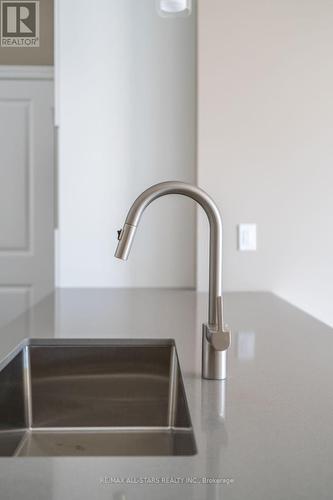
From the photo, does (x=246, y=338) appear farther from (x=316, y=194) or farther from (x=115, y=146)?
(x=115, y=146)

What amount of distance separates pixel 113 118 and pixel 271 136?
63cm

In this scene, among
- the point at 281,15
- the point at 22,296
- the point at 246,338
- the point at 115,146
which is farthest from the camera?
the point at 22,296

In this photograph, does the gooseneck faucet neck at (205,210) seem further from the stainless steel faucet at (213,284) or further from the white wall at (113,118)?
the white wall at (113,118)

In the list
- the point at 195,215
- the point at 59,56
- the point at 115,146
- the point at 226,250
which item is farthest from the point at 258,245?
the point at 59,56

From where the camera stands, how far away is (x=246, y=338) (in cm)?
130

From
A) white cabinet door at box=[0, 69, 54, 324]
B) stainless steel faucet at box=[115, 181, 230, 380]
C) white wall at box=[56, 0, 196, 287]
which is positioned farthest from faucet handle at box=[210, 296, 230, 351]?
white cabinet door at box=[0, 69, 54, 324]

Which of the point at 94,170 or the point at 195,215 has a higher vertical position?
the point at 94,170

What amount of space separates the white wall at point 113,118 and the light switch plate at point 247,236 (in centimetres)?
29

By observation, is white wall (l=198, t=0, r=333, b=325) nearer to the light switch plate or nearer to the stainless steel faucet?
the light switch plate

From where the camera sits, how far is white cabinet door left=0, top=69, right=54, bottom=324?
3049 millimetres

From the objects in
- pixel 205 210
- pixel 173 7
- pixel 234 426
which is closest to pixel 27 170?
pixel 173 7

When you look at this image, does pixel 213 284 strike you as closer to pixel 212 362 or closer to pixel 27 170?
pixel 212 362

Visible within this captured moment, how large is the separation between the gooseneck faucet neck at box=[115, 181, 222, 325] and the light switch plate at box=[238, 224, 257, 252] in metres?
1.19

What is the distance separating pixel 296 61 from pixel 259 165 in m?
0.41
